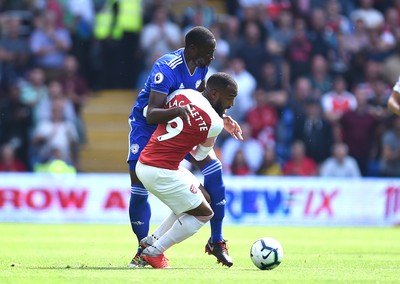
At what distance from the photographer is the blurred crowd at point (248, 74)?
19.7m

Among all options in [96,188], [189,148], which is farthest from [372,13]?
[189,148]

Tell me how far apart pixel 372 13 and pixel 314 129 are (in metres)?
4.22

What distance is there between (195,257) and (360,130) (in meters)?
9.62

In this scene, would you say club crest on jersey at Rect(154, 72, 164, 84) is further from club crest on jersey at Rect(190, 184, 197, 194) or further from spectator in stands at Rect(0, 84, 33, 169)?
spectator in stands at Rect(0, 84, 33, 169)

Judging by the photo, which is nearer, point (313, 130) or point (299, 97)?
point (313, 130)

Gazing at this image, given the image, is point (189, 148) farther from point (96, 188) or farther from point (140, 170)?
point (96, 188)

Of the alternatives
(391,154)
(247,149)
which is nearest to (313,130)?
(247,149)

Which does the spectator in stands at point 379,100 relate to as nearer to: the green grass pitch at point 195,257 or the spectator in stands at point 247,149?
the spectator in stands at point 247,149

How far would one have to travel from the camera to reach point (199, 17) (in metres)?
21.0

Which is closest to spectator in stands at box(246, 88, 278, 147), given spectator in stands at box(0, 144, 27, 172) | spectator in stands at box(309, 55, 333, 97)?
spectator in stands at box(309, 55, 333, 97)

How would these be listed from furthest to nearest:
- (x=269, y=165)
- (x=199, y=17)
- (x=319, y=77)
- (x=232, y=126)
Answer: (x=199, y=17) → (x=319, y=77) → (x=269, y=165) → (x=232, y=126)

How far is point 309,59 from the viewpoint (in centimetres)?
2114

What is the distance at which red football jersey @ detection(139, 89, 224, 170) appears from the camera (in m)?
9.03

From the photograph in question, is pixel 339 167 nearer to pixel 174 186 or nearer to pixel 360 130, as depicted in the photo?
pixel 360 130
